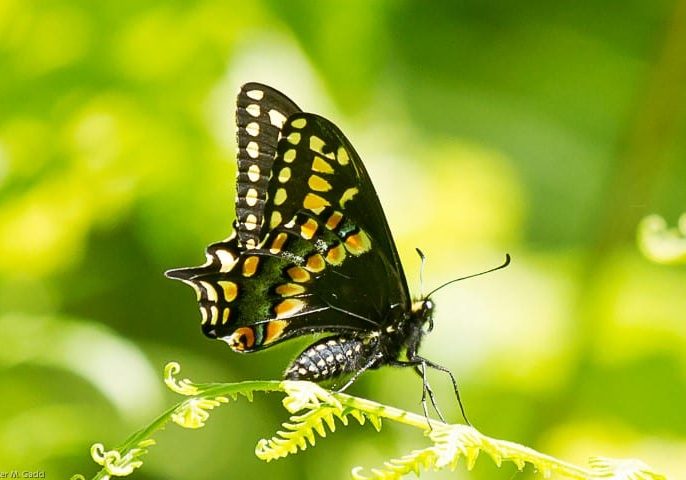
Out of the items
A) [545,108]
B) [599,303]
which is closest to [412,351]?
[599,303]

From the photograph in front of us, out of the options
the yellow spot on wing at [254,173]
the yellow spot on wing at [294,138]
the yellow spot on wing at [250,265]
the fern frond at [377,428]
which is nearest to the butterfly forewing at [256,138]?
the yellow spot on wing at [254,173]

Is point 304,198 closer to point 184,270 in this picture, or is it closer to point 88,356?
point 184,270

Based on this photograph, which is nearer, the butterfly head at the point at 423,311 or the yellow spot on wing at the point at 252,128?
the butterfly head at the point at 423,311

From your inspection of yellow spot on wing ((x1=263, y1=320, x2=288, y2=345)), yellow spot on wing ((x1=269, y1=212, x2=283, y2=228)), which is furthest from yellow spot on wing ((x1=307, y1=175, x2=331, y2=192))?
yellow spot on wing ((x1=263, y1=320, x2=288, y2=345))

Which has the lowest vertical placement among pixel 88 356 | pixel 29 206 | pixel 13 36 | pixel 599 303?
pixel 88 356

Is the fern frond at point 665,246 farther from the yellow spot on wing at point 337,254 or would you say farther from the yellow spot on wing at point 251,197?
the yellow spot on wing at point 251,197

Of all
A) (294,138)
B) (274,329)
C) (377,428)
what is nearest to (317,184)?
(294,138)
